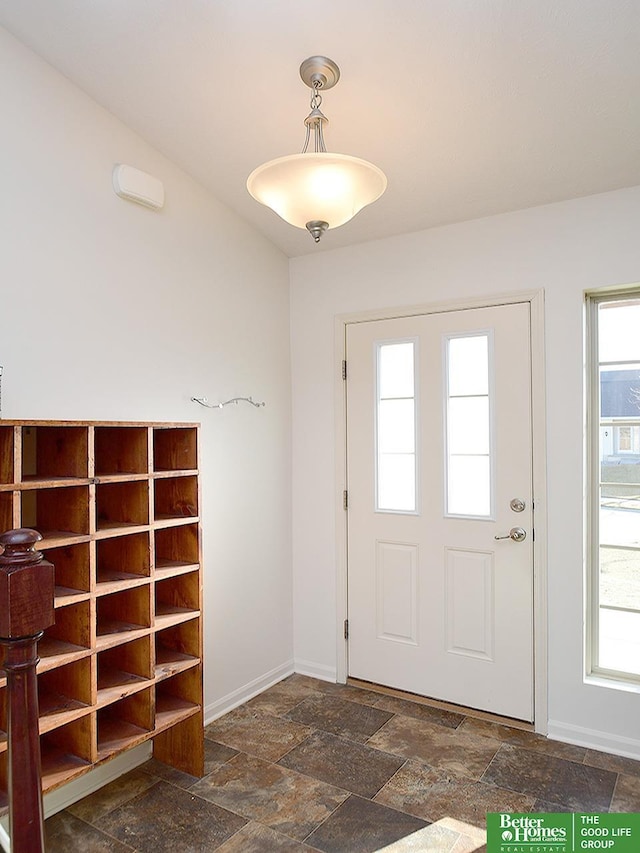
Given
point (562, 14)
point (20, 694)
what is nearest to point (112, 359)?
point (20, 694)

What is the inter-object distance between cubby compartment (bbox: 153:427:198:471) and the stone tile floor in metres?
1.27

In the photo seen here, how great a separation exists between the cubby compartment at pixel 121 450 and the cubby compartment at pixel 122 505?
0.19 feet

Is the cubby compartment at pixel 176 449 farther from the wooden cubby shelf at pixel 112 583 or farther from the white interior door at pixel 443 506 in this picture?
the white interior door at pixel 443 506

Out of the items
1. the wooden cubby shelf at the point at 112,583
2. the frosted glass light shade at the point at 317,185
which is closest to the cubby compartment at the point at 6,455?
the wooden cubby shelf at the point at 112,583

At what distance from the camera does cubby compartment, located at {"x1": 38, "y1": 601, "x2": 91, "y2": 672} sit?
192cm

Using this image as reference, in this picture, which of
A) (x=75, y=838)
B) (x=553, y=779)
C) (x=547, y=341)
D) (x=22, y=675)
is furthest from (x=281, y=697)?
(x=22, y=675)

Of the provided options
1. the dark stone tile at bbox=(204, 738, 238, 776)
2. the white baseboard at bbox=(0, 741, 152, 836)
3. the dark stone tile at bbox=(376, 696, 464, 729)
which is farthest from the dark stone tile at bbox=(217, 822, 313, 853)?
the dark stone tile at bbox=(376, 696, 464, 729)

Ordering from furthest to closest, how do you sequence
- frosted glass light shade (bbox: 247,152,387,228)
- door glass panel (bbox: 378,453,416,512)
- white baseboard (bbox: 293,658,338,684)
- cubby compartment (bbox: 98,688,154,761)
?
white baseboard (bbox: 293,658,338,684) < door glass panel (bbox: 378,453,416,512) < cubby compartment (bbox: 98,688,154,761) < frosted glass light shade (bbox: 247,152,387,228)

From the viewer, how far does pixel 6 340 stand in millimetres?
2098

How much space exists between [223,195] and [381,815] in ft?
9.16

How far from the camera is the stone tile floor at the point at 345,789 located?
6.79ft

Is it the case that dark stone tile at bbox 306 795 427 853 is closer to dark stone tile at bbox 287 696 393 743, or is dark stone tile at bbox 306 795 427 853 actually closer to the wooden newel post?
dark stone tile at bbox 287 696 393 743

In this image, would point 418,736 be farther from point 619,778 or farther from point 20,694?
point 20,694

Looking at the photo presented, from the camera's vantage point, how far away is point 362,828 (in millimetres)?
2113
